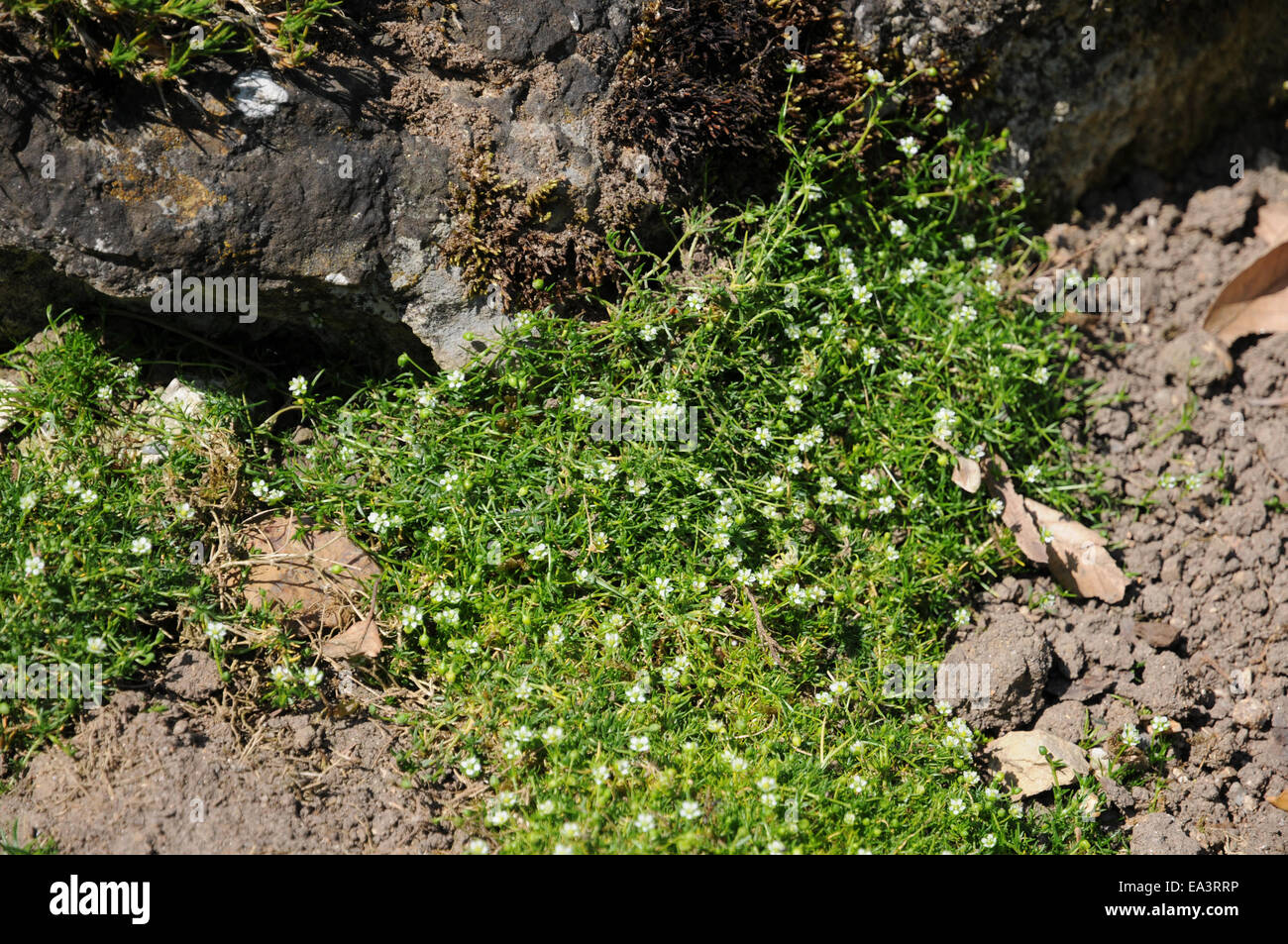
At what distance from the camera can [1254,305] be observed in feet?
16.8

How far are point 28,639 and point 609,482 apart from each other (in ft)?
7.69

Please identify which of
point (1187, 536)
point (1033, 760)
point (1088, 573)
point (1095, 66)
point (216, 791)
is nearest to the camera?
point (216, 791)

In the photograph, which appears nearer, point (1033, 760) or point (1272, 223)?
point (1033, 760)

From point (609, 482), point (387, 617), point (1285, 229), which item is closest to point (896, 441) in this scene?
point (609, 482)

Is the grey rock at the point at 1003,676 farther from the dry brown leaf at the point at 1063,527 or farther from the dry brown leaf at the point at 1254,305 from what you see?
the dry brown leaf at the point at 1254,305

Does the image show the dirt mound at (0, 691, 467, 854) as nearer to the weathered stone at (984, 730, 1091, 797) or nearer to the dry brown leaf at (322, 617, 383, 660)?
the dry brown leaf at (322, 617, 383, 660)

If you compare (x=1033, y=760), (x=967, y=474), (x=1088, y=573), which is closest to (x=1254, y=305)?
(x=1088, y=573)

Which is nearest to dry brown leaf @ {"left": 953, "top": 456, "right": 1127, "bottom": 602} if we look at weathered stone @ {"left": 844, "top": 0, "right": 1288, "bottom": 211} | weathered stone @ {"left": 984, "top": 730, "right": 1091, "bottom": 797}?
weathered stone @ {"left": 984, "top": 730, "right": 1091, "bottom": 797}

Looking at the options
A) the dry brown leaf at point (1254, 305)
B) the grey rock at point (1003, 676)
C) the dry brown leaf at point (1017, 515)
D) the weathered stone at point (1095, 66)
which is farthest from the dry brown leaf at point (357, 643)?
the dry brown leaf at point (1254, 305)

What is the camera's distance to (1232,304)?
511cm

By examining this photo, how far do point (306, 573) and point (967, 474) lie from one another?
302 centimetres

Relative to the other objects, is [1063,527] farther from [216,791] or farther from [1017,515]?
[216,791]
